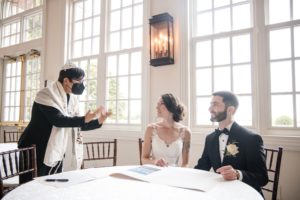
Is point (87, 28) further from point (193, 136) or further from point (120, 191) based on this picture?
point (120, 191)

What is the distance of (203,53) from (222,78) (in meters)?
0.41

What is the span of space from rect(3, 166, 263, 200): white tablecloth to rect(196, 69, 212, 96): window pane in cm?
190

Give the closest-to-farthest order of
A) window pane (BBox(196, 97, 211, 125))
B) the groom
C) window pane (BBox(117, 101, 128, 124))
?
the groom → window pane (BBox(196, 97, 211, 125)) → window pane (BBox(117, 101, 128, 124))

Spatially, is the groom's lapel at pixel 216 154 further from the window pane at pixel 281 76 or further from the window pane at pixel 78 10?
the window pane at pixel 78 10

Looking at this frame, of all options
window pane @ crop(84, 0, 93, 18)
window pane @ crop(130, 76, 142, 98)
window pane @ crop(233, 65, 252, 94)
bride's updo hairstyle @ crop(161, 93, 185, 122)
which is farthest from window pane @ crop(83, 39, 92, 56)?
window pane @ crop(233, 65, 252, 94)

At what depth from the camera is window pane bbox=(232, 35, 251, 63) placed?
2.83 metres

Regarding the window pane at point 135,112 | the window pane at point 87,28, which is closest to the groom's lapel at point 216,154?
the window pane at point 135,112

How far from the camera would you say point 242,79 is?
2850 millimetres

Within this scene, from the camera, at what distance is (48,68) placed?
15.0ft

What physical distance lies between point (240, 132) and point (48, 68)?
12.8 feet

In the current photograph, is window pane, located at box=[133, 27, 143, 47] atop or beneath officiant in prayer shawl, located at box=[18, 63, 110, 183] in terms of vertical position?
atop

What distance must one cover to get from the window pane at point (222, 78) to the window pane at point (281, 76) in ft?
1.58

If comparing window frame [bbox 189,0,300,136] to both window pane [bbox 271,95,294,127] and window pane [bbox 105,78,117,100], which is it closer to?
window pane [bbox 271,95,294,127]

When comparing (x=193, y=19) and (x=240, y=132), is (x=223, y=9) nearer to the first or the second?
(x=193, y=19)
